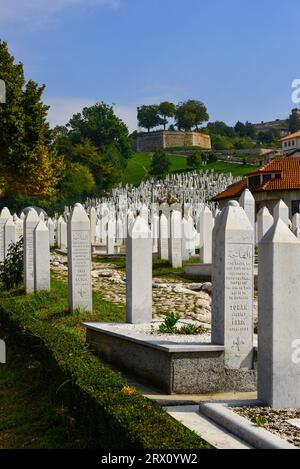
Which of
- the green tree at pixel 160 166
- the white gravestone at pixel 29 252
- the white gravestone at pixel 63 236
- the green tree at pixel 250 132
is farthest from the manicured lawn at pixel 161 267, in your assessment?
the green tree at pixel 250 132

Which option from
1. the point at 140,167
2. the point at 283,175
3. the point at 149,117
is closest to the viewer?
the point at 283,175

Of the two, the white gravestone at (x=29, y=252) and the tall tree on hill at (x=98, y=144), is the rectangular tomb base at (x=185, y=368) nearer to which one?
the white gravestone at (x=29, y=252)

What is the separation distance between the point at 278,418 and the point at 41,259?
10.3 meters

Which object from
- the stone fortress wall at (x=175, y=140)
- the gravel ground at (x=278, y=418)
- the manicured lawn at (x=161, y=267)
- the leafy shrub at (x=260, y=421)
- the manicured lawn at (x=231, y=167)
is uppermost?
the stone fortress wall at (x=175, y=140)

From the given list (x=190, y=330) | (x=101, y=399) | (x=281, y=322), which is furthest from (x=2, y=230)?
(x=281, y=322)

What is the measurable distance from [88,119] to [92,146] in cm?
778

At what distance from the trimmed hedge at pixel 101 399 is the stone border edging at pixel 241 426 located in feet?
1.77

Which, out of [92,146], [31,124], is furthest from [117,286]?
[92,146]

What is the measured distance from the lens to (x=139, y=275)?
10008 mm

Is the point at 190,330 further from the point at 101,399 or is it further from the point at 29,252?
the point at 29,252

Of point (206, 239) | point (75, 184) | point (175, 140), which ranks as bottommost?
point (206, 239)

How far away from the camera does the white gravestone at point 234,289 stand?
25.9 feet

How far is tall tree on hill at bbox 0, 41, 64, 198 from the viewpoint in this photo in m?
31.0


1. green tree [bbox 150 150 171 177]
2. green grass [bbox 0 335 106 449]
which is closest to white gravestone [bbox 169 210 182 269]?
green grass [bbox 0 335 106 449]
